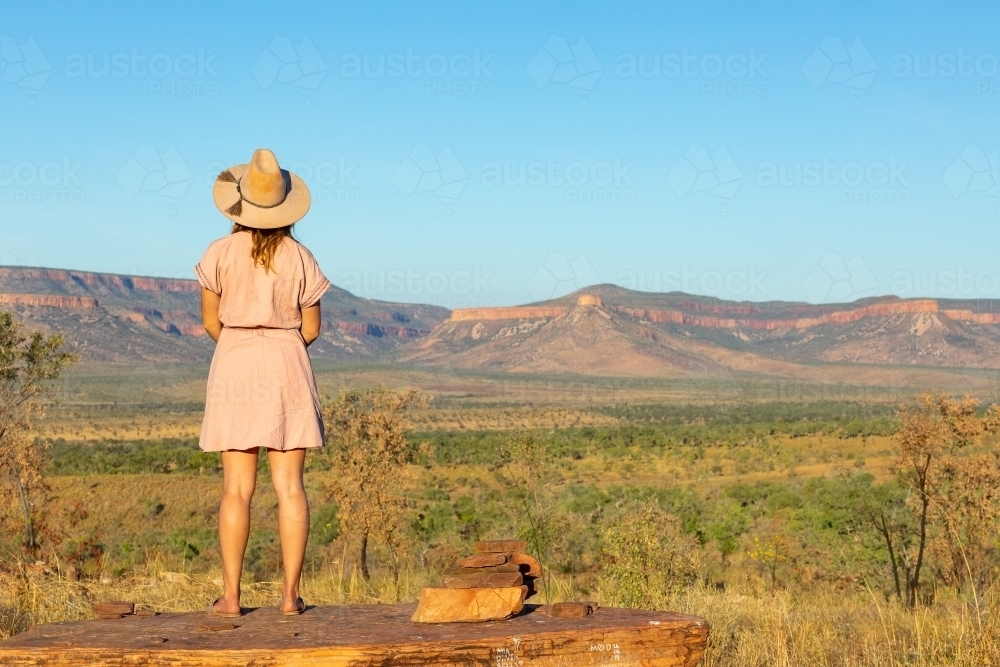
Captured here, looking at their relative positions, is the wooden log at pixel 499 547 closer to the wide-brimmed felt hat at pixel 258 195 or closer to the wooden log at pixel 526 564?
the wooden log at pixel 526 564

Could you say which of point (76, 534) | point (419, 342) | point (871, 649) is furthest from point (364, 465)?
point (419, 342)

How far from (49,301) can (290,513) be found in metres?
134

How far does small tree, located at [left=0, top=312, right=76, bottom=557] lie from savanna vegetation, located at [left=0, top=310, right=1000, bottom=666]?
0.10 m

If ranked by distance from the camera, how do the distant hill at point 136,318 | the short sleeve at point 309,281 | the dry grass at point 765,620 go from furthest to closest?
the distant hill at point 136,318
the dry grass at point 765,620
the short sleeve at point 309,281

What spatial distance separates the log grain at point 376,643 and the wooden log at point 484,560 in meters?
0.32

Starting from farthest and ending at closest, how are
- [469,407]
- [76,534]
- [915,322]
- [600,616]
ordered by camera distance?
[915,322], [469,407], [76,534], [600,616]

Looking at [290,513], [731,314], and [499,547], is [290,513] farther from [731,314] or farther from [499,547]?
[731,314]

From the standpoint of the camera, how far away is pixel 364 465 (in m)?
19.7

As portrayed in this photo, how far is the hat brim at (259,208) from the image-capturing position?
5.24m

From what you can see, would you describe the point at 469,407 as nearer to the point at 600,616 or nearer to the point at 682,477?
the point at 682,477

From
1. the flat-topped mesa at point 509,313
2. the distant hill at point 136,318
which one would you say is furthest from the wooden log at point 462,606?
the flat-topped mesa at point 509,313

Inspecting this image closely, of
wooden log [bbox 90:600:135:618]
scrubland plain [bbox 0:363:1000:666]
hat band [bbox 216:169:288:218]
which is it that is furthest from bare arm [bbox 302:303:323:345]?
scrubland plain [bbox 0:363:1000:666]

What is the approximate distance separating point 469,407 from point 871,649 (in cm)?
9066

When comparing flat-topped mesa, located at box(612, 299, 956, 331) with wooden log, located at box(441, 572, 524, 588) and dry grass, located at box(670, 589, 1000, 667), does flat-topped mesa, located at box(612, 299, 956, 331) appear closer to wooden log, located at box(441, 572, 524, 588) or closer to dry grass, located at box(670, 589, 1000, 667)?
dry grass, located at box(670, 589, 1000, 667)
